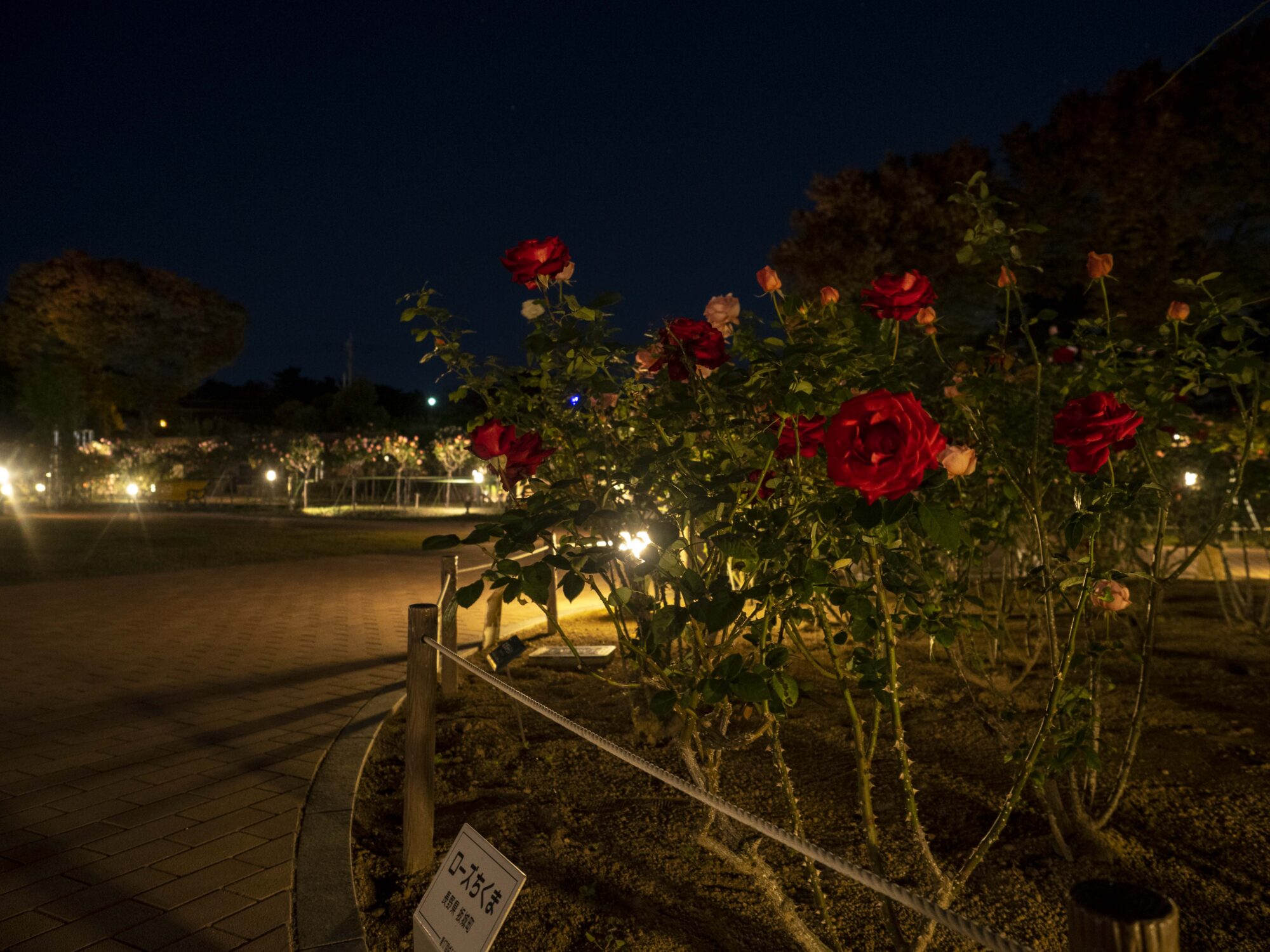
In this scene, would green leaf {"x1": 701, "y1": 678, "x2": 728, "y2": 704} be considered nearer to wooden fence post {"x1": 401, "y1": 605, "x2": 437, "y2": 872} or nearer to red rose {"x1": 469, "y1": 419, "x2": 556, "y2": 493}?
red rose {"x1": 469, "y1": 419, "x2": 556, "y2": 493}

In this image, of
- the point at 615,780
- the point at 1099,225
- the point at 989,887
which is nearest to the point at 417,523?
the point at 1099,225

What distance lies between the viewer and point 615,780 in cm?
355

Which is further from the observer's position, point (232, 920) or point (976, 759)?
point (976, 759)

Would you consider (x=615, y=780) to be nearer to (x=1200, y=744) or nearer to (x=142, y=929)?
(x=142, y=929)

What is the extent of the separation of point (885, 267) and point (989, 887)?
7.61 metres

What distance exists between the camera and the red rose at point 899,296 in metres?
1.89

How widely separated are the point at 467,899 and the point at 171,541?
48.0ft

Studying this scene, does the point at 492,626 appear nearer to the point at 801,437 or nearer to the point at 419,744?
the point at 419,744

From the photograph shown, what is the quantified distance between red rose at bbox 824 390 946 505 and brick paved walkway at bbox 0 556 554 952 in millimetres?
2109

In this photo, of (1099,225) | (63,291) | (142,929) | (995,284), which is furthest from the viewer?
(63,291)

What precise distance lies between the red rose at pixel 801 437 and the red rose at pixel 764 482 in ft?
0.20

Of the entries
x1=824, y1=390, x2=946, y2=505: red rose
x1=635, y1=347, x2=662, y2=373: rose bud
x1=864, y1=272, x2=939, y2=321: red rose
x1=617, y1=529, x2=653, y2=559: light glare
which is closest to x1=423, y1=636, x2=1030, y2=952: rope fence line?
x1=617, y1=529, x2=653, y2=559: light glare

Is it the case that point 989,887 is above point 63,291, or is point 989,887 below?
below

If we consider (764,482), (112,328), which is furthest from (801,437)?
(112,328)
